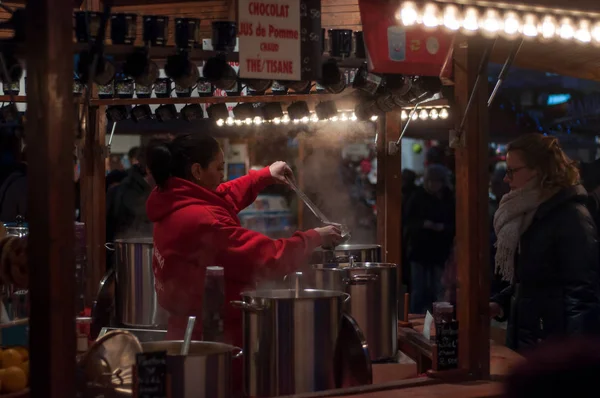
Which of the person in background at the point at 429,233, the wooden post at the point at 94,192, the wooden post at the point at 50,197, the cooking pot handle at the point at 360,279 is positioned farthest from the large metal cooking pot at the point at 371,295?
the person in background at the point at 429,233

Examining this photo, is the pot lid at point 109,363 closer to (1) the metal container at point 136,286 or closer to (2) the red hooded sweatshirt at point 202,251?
(2) the red hooded sweatshirt at point 202,251

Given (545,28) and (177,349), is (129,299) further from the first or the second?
(545,28)

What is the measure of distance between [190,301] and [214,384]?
1.06 meters

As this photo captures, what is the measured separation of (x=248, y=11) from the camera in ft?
9.61

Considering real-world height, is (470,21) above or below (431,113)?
below

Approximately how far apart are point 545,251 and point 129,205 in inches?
Answer: 165

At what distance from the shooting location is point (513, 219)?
13.6ft

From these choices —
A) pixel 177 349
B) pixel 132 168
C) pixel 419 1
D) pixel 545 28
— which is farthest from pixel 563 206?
pixel 132 168

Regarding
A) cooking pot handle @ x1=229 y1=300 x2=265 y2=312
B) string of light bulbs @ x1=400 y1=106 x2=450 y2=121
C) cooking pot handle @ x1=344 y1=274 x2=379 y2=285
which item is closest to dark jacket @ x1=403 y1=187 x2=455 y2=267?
string of light bulbs @ x1=400 y1=106 x2=450 y2=121

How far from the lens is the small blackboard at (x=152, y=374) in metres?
2.29

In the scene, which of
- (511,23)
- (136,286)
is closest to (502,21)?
(511,23)

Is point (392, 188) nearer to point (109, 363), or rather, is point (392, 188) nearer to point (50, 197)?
→ point (109, 363)

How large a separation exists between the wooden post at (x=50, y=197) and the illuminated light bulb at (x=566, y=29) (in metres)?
2.13

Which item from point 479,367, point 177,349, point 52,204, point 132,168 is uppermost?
point 132,168
